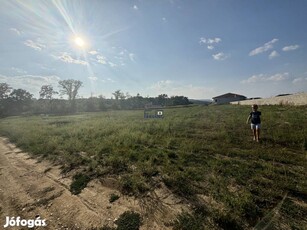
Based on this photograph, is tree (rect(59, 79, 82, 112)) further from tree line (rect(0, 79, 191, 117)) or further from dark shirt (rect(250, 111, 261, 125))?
dark shirt (rect(250, 111, 261, 125))

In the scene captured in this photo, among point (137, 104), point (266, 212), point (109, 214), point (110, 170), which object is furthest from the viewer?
point (137, 104)

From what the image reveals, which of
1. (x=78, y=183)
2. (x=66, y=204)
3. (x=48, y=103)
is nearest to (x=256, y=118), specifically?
(x=78, y=183)

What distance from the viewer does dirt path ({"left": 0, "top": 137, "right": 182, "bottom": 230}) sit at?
313 centimetres

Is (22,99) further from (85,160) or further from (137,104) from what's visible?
(85,160)

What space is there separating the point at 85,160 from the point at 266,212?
549 centimetres

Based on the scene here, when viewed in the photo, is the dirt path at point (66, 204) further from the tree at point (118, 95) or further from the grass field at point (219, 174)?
the tree at point (118, 95)

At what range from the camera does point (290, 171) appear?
442 cm

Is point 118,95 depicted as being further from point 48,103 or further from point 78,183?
point 78,183

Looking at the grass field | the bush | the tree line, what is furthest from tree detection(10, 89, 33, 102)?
the bush

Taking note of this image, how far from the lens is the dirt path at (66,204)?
3135mm

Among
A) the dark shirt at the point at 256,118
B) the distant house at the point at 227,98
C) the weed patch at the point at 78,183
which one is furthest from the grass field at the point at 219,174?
the distant house at the point at 227,98

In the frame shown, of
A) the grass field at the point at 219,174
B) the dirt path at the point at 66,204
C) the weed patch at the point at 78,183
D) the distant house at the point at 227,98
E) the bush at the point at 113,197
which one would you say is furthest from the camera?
the distant house at the point at 227,98

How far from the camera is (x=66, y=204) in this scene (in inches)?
145

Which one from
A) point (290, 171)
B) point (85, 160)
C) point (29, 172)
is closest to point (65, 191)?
point (85, 160)
